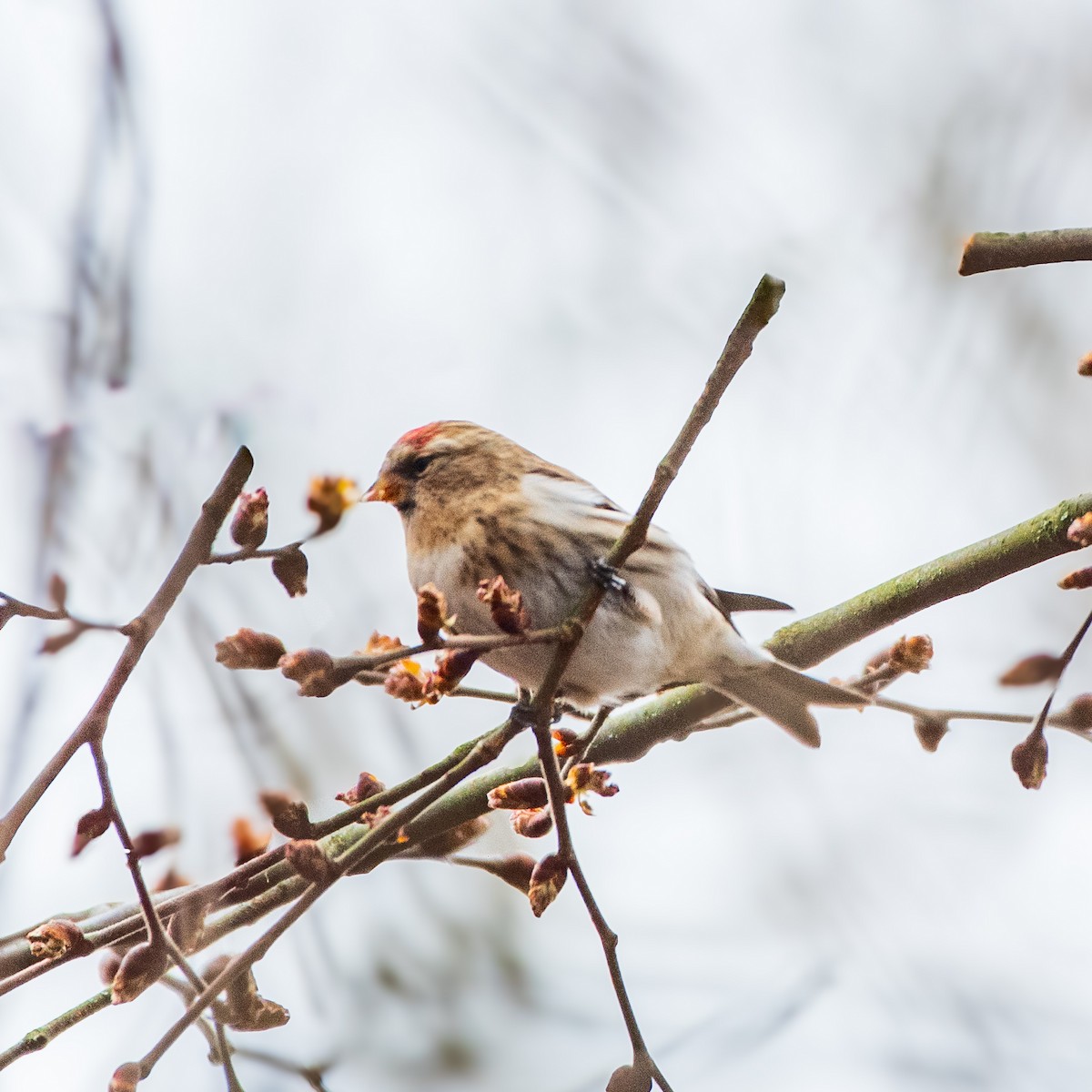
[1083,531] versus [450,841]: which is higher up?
[450,841]

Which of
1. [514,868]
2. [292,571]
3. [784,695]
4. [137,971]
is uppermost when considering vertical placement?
[784,695]

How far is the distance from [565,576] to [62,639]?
0.84 m

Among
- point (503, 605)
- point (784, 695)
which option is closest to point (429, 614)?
point (503, 605)

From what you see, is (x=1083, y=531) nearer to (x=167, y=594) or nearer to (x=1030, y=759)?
(x=1030, y=759)

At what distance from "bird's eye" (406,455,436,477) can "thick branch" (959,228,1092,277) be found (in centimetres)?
121

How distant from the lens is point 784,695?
196 centimetres

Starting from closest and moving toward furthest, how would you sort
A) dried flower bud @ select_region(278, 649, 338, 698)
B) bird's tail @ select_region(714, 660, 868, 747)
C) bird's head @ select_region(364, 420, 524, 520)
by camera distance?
dried flower bud @ select_region(278, 649, 338, 698), bird's tail @ select_region(714, 660, 868, 747), bird's head @ select_region(364, 420, 524, 520)

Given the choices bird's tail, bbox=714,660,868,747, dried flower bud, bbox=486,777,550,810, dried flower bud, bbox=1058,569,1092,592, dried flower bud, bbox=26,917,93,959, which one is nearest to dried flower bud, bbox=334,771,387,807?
dried flower bud, bbox=486,777,550,810

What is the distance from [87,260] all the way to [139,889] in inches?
60.8

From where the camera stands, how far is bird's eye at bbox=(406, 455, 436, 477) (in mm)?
2176

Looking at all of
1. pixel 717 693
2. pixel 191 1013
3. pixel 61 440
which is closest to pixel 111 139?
pixel 61 440

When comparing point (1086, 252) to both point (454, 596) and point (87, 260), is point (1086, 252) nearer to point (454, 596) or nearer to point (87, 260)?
point (454, 596)

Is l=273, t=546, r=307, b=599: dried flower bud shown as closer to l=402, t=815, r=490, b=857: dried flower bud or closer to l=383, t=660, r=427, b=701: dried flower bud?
l=383, t=660, r=427, b=701: dried flower bud

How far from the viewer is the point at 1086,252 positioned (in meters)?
1.16
